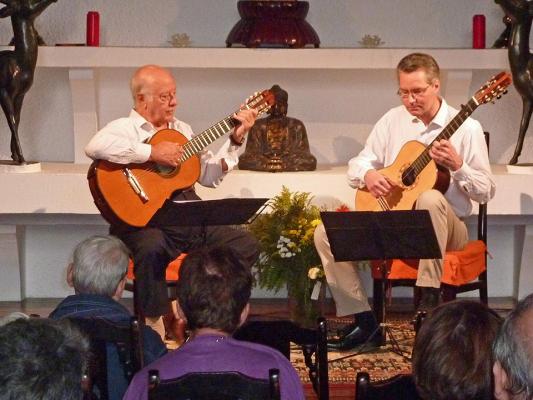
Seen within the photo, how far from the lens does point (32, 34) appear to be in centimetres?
655

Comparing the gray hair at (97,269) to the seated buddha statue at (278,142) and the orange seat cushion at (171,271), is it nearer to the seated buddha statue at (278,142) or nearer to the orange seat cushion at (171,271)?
the orange seat cushion at (171,271)

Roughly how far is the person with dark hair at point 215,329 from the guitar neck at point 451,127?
2265 millimetres

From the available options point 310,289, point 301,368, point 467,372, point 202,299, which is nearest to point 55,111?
point 310,289

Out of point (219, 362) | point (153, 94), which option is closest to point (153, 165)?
point (153, 94)

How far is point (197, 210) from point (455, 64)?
2286 millimetres

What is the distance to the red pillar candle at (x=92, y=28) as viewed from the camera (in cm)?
686

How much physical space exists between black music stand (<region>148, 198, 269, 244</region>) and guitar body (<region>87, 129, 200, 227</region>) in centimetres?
42

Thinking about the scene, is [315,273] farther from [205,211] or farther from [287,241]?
[205,211]

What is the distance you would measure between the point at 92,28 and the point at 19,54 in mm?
539

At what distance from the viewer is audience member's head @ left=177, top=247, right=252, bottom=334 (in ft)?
11.1

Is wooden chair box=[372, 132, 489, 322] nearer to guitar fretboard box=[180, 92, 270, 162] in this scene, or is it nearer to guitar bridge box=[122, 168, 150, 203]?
guitar fretboard box=[180, 92, 270, 162]

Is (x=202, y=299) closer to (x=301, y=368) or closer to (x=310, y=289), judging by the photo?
(x=301, y=368)

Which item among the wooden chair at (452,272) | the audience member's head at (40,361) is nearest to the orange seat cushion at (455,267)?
the wooden chair at (452,272)

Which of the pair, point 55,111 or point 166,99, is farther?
point 55,111
